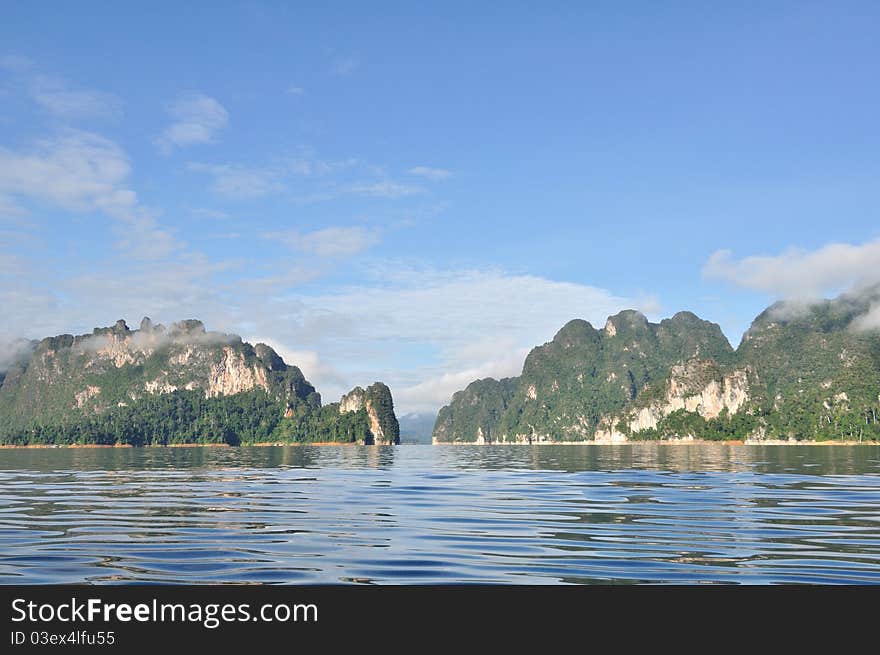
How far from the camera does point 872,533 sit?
65.0 ft

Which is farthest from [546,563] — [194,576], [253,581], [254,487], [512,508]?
[254,487]

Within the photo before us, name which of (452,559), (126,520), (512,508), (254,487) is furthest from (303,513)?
(254,487)
